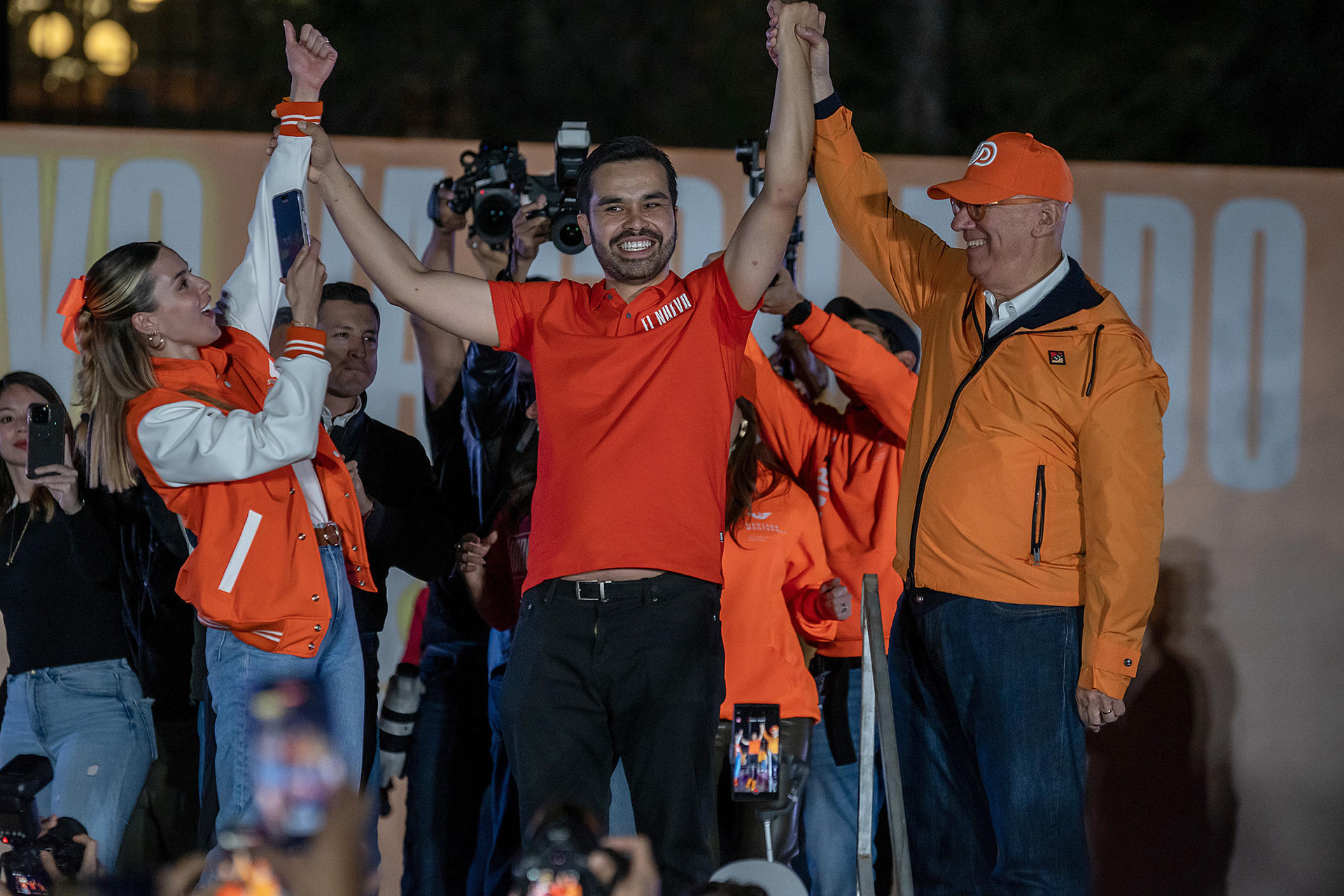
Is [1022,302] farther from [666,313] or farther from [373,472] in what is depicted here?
[373,472]

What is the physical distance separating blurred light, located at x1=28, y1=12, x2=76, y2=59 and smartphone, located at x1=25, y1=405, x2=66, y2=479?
4.43m

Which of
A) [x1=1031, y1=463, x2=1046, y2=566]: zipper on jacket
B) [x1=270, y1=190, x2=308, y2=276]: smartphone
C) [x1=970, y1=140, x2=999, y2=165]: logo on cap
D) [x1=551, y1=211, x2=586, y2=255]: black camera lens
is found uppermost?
[x1=970, y1=140, x2=999, y2=165]: logo on cap

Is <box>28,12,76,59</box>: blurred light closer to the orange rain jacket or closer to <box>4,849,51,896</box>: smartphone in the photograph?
<box>4,849,51,896</box>: smartphone

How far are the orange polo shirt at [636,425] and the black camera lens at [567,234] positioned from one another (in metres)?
0.87

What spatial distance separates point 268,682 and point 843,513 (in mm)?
1862

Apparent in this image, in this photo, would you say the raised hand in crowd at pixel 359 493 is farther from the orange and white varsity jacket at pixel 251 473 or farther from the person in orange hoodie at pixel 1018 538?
the person in orange hoodie at pixel 1018 538

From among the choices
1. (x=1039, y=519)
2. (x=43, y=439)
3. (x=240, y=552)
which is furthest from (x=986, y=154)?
(x=43, y=439)

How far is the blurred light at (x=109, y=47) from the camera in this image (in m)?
7.36

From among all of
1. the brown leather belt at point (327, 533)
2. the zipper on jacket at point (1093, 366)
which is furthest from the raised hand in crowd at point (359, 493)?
the zipper on jacket at point (1093, 366)

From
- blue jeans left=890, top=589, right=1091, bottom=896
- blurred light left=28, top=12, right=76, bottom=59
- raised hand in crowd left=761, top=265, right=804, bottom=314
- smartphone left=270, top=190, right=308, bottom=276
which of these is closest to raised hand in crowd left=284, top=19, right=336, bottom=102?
smartphone left=270, top=190, right=308, bottom=276

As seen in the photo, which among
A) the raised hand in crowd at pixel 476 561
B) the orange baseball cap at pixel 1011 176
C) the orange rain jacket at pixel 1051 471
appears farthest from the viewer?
the raised hand in crowd at pixel 476 561

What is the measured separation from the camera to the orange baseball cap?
2818mm

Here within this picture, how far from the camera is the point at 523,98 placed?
1046cm

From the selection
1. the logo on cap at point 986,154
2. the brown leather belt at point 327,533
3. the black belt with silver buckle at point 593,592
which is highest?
the logo on cap at point 986,154
